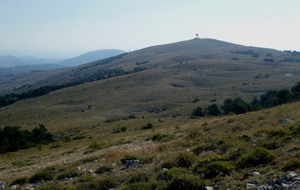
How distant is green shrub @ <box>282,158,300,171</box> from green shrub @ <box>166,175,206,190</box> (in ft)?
8.12

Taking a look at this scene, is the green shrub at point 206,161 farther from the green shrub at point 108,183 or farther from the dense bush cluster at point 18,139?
the dense bush cluster at point 18,139

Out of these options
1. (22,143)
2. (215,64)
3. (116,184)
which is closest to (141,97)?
(22,143)

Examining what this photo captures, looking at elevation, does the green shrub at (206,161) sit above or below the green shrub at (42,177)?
above

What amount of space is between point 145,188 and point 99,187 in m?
2.11

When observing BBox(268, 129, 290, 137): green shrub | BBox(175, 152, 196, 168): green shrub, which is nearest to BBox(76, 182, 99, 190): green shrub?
BBox(175, 152, 196, 168): green shrub

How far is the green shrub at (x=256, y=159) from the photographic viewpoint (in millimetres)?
8680

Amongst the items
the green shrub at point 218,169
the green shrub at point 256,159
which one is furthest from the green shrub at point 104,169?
the green shrub at point 256,159

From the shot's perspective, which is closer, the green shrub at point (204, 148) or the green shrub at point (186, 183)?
the green shrub at point (186, 183)

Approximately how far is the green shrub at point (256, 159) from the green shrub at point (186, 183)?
189 cm

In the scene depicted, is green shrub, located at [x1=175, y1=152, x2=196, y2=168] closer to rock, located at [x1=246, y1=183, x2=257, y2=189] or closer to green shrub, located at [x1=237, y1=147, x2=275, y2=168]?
green shrub, located at [x1=237, y1=147, x2=275, y2=168]

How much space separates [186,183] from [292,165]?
3158 mm

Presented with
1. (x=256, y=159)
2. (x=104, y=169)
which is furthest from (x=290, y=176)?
(x=104, y=169)

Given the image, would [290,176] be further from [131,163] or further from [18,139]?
[18,139]

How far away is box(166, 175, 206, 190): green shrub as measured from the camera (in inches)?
299
